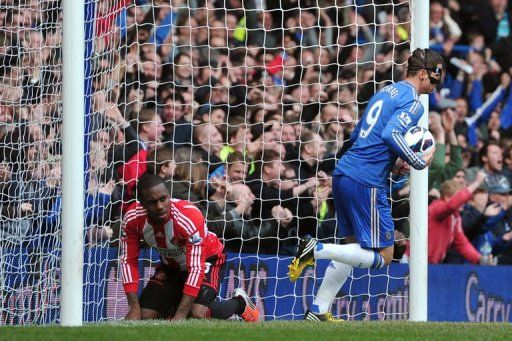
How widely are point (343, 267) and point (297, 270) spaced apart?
542 mm

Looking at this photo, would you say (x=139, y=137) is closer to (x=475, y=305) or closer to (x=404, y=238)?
(x=404, y=238)

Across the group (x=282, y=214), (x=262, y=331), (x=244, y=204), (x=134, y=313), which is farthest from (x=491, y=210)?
(x=262, y=331)

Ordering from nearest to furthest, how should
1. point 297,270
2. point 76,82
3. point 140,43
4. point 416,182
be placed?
point 76,82, point 297,270, point 416,182, point 140,43

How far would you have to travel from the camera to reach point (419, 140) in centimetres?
887

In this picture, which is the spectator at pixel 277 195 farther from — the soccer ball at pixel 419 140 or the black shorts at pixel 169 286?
the soccer ball at pixel 419 140

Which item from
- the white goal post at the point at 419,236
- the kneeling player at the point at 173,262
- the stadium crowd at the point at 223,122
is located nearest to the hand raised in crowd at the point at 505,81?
the stadium crowd at the point at 223,122

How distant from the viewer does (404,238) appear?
480 inches

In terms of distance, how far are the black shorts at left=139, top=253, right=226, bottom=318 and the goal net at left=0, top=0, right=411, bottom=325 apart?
22.7 inches

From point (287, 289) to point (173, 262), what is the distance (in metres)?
1.78

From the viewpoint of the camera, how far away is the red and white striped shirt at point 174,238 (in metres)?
9.34

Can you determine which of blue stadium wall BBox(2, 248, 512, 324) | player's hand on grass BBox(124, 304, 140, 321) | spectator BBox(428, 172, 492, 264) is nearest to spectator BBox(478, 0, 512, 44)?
spectator BBox(428, 172, 492, 264)

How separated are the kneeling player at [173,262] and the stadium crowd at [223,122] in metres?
0.62

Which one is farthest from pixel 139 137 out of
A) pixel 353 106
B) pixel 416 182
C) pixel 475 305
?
pixel 475 305

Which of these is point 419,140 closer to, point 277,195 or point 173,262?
point 173,262
